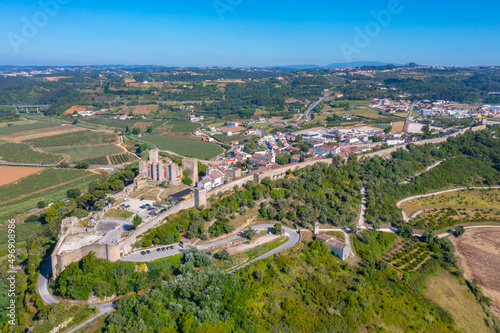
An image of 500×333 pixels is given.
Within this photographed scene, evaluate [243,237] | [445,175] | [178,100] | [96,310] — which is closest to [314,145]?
[445,175]

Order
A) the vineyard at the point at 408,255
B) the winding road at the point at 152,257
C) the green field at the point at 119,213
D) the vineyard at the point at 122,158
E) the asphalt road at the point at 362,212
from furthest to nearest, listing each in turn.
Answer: the vineyard at the point at 122,158 < the asphalt road at the point at 362,212 < the vineyard at the point at 408,255 < the green field at the point at 119,213 < the winding road at the point at 152,257

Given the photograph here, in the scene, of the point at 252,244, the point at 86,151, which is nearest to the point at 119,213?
the point at 252,244

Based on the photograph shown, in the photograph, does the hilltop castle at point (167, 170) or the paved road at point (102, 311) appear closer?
the paved road at point (102, 311)

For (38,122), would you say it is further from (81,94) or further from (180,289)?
(180,289)

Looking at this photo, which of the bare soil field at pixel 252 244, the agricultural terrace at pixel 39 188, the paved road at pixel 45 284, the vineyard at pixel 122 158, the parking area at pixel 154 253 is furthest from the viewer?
the vineyard at pixel 122 158

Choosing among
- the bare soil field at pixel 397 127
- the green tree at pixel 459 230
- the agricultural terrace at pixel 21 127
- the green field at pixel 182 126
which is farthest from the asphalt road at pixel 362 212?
the agricultural terrace at pixel 21 127

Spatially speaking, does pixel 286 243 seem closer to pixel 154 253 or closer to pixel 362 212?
pixel 154 253

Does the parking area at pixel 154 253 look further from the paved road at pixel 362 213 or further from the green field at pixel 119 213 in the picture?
the paved road at pixel 362 213
